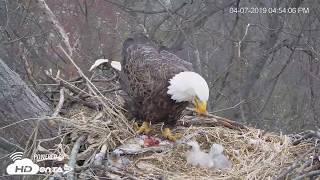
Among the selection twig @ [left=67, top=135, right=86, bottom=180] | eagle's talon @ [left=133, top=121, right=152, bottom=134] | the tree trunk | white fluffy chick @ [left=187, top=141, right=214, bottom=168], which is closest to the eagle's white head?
white fluffy chick @ [left=187, top=141, right=214, bottom=168]

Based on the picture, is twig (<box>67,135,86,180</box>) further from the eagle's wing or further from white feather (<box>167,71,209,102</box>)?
white feather (<box>167,71,209,102</box>)

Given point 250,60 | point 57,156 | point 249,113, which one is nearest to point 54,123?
point 57,156

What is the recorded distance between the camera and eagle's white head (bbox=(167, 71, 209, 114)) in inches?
138

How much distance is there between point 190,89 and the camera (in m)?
3.58

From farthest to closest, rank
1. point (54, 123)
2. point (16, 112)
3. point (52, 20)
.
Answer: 1. point (52, 20)
2. point (54, 123)
3. point (16, 112)

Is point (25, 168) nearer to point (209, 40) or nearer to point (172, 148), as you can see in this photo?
point (172, 148)

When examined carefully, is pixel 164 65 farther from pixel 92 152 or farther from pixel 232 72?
pixel 232 72

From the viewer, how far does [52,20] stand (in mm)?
4418

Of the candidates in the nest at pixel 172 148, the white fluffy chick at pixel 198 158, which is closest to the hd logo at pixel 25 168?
the nest at pixel 172 148

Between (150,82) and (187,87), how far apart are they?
32cm

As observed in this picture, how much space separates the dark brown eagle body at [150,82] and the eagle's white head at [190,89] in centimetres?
8

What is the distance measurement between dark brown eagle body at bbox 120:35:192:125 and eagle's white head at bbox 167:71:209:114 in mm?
83

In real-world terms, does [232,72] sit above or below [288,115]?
above

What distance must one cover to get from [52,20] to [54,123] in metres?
1.27
